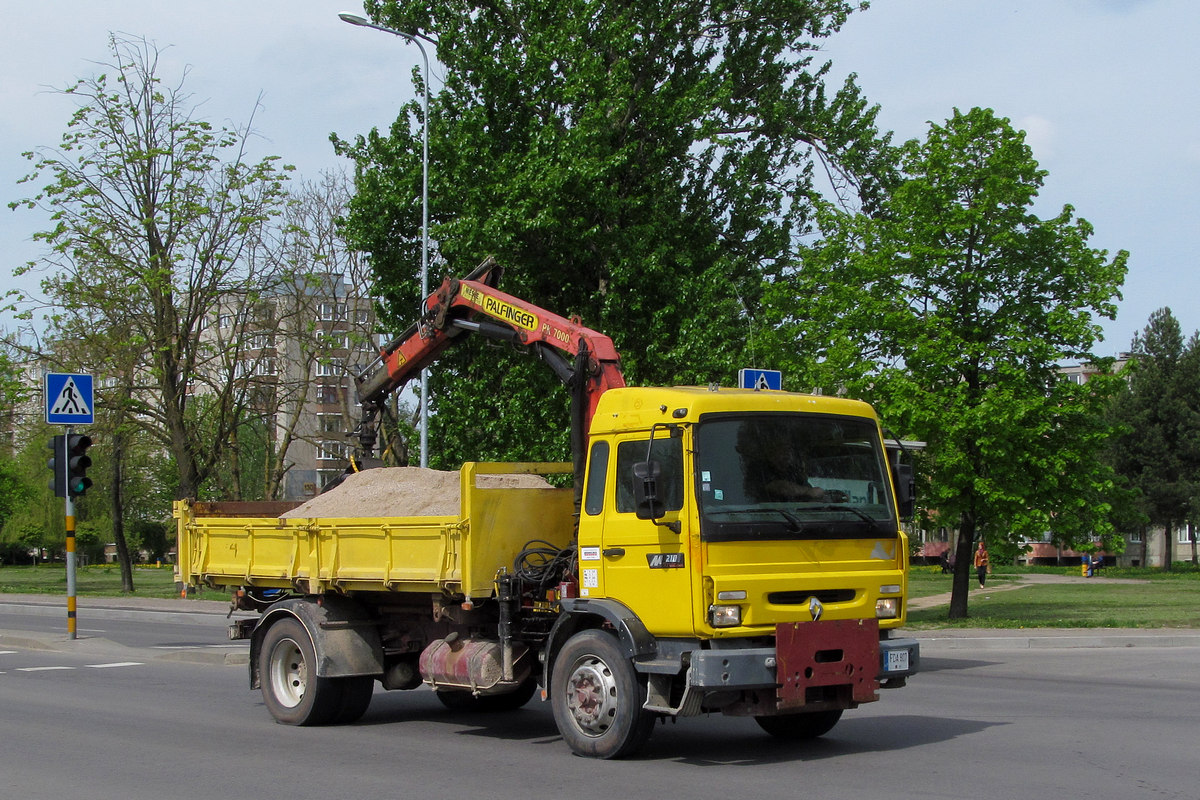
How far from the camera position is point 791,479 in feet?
29.5

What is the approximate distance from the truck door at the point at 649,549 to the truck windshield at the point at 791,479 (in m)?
0.23

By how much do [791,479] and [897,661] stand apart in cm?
159

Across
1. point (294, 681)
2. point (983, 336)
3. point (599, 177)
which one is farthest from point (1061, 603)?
point (294, 681)

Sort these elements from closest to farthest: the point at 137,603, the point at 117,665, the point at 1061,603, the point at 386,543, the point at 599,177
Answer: the point at 386,543, the point at 117,665, the point at 599,177, the point at 1061,603, the point at 137,603

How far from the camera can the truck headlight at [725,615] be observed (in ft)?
27.8

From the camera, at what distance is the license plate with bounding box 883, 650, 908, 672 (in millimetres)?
9156

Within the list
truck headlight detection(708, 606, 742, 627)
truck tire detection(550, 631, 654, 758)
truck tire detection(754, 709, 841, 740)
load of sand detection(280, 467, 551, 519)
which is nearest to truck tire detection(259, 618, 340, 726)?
load of sand detection(280, 467, 551, 519)

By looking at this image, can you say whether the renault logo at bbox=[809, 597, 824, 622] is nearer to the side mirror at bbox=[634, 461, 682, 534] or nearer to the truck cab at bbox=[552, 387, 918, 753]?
the truck cab at bbox=[552, 387, 918, 753]

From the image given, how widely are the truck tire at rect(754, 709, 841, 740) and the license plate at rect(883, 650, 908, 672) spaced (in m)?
0.85

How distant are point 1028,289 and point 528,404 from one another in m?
10.2

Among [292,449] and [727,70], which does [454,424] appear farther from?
[292,449]

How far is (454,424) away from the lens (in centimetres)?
2792

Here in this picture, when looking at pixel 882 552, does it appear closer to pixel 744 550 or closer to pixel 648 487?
pixel 744 550

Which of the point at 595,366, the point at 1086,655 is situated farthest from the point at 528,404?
the point at 595,366
